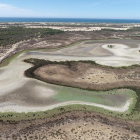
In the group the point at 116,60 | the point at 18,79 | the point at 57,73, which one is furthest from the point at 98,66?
the point at 18,79

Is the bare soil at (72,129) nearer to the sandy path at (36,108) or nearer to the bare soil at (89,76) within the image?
the sandy path at (36,108)

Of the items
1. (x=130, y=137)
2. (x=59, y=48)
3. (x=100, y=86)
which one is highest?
(x=59, y=48)

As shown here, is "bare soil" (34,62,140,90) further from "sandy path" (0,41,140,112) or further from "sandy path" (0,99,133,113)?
"sandy path" (0,99,133,113)

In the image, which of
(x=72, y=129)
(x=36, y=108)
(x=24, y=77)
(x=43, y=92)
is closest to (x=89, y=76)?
(x=43, y=92)

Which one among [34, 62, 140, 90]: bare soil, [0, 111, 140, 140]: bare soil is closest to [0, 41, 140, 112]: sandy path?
[0, 111, 140, 140]: bare soil

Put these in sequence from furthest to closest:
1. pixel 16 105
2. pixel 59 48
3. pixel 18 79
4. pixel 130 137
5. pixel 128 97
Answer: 1. pixel 59 48
2. pixel 18 79
3. pixel 128 97
4. pixel 16 105
5. pixel 130 137

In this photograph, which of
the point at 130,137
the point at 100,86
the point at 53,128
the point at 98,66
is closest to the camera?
the point at 130,137

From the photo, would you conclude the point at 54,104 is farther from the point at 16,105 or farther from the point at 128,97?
the point at 128,97

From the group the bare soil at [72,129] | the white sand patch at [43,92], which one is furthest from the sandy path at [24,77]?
the bare soil at [72,129]
